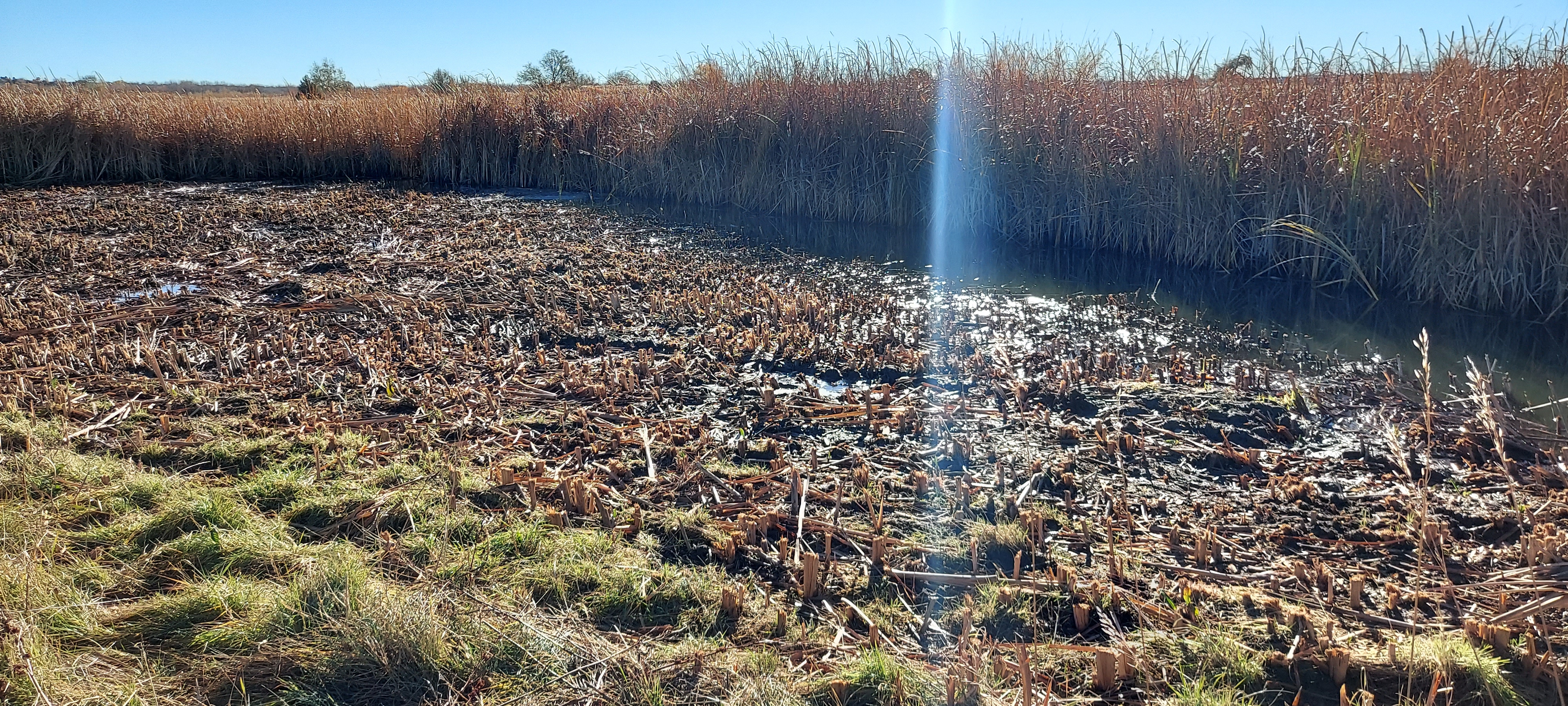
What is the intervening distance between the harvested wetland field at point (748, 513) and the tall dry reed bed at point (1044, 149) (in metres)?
2.13

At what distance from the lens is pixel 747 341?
6.14 metres

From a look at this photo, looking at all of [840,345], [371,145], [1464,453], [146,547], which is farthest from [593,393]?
[371,145]

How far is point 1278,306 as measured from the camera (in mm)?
7812

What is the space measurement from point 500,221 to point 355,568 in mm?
9643

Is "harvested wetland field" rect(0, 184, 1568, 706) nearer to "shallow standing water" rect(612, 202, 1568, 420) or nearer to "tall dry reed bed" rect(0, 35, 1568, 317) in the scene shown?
"shallow standing water" rect(612, 202, 1568, 420)

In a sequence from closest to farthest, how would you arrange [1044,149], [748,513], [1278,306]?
1. [748,513]
2. [1278,306]
3. [1044,149]

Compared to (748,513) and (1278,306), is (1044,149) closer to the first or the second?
(1278,306)

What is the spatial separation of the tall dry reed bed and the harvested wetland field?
213 centimetres

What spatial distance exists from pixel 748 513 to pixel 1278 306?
626 cm

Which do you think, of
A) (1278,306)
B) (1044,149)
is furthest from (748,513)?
(1044,149)

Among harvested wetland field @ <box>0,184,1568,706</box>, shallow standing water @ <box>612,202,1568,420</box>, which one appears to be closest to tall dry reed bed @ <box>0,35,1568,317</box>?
shallow standing water @ <box>612,202,1568,420</box>

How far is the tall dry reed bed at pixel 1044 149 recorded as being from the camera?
7164 mm

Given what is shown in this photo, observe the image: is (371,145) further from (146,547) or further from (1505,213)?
(1505,213)

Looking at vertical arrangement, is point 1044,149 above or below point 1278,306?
above
